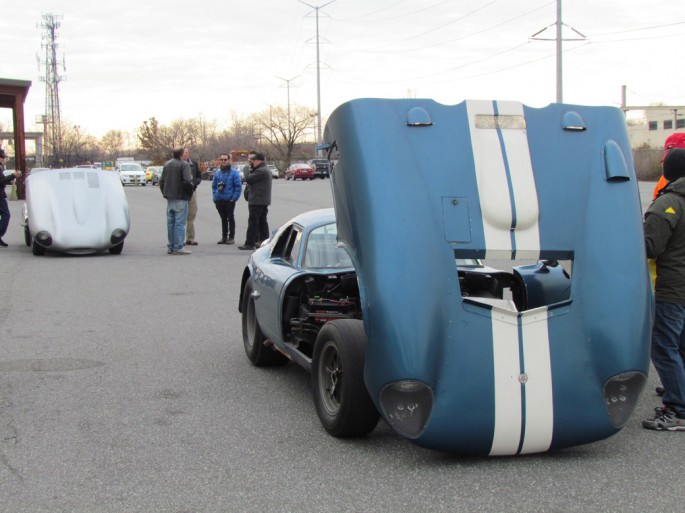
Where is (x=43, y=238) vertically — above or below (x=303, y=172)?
below

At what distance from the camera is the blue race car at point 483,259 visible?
4480 mm

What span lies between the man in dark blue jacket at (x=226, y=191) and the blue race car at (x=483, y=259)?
11657 mm

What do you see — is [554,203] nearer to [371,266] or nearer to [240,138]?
[371,266]

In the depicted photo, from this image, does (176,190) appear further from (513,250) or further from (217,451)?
(513,250)

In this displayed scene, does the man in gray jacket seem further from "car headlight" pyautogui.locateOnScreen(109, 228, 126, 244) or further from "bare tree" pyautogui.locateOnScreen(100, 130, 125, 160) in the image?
"bare tree" pyautogui.locateOnScreen(100, 130, 125, 160)

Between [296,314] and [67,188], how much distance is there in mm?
10387

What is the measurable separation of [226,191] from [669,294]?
40.5 ft

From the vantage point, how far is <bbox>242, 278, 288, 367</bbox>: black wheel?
275 inches

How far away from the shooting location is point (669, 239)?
5289mm

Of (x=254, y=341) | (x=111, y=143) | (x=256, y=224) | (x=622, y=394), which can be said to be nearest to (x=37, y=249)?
(x=256, y=224)

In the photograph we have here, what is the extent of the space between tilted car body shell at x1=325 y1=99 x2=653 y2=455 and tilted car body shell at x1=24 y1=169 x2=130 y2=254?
1078 centimetres

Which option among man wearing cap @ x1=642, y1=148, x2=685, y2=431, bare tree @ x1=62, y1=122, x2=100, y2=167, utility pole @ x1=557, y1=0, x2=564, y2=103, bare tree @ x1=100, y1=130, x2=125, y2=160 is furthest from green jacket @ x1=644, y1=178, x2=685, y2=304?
bare tree @ x1=100, y1=130, x2=125, y2=160

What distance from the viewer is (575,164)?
4.96m

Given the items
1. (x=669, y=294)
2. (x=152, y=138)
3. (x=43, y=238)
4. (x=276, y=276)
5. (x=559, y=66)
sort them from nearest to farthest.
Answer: (x=669, y=294), (x=276, y=276), (x=43, y=238), (x=559, y=66), (x=152, y=138)
